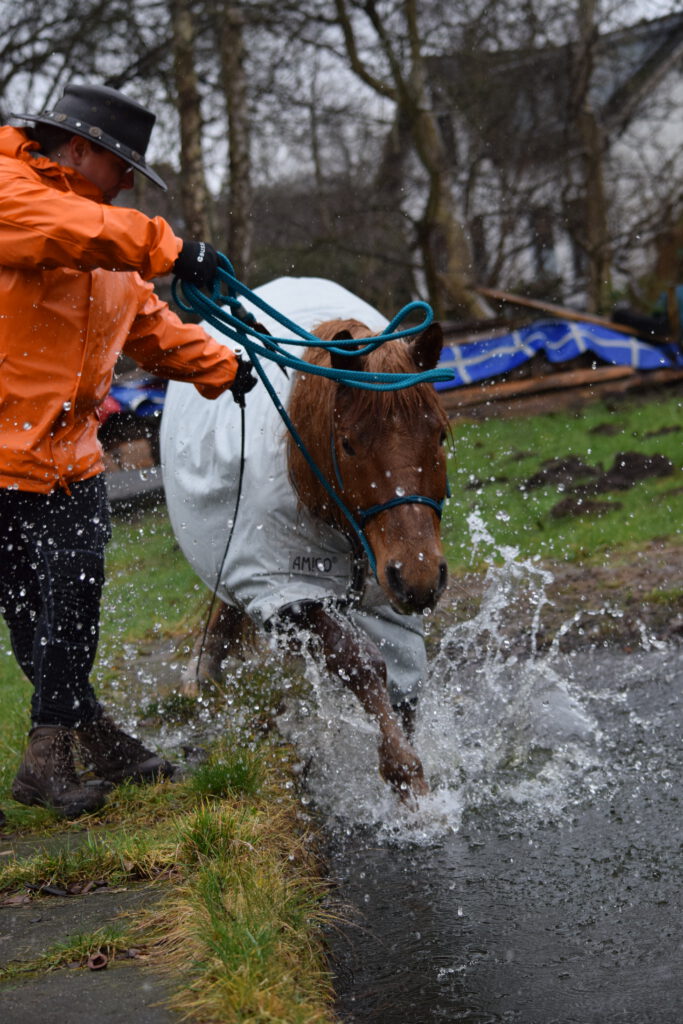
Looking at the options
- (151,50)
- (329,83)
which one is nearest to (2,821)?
(151,50)

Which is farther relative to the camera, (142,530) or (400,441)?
(142,530)

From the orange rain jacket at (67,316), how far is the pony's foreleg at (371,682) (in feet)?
2.90

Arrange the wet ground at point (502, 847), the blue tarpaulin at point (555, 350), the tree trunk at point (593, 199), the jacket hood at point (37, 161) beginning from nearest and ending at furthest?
1. the wet ground at point (502, 847)
2. the jacket hood at point (37, 161)
3. the blue tarpaulin at point (555, 350)
4. the tree trunk at point (593, 199)

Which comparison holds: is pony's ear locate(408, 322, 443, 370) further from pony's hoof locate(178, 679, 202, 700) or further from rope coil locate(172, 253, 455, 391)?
pony's hoof locate(178, 679, 202, 700)

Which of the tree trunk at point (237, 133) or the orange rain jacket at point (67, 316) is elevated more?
the tree trunk at point (237, 133)

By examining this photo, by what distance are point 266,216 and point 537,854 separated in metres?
22.8

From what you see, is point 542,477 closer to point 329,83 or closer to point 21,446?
point 21,446

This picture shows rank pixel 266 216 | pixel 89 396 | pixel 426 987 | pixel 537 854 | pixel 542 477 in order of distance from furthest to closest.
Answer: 1. pixel 266 216
2. pixel 542 477
3. pixel 89 396
4. pixel 537 854
5. pixel 426 987

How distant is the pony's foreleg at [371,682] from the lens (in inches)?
147

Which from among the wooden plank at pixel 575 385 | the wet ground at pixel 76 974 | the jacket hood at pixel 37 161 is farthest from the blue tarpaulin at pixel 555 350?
the wet ground at pixel 76 974

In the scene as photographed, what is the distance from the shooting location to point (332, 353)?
3.64m

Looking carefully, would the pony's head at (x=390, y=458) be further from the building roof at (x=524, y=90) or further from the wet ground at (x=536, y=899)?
the building roof at (x=524, y=90)

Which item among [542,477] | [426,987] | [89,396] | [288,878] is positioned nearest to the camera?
[426,987]

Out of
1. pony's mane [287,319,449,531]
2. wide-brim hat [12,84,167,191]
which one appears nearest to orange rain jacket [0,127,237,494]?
wide-brim hat [12,84,167,191]
